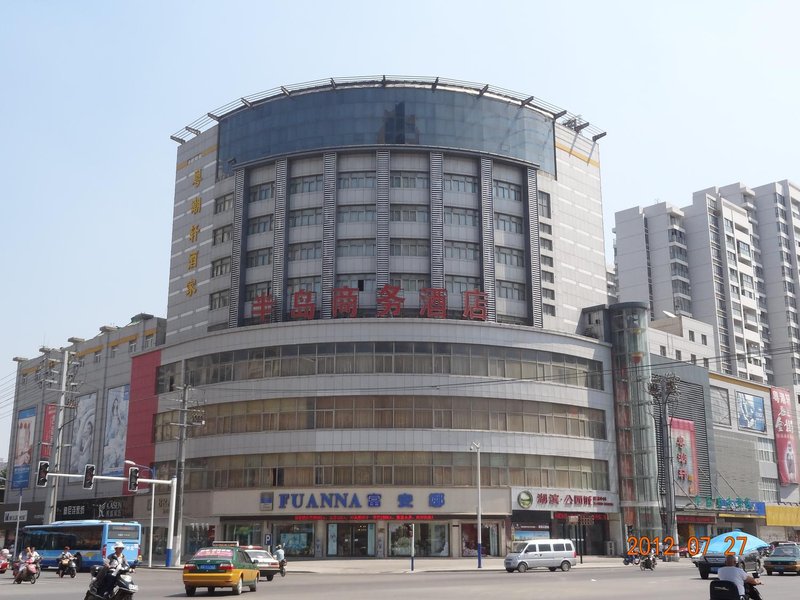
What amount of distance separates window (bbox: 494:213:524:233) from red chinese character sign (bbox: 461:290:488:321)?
779cm

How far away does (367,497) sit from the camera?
2603 inches

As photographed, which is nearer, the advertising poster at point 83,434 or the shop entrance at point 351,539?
the shop entrance at point 351,539

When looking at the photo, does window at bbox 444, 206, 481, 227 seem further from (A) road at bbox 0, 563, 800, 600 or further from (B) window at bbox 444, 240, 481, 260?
(A) road at bbox 0, 563, 800, 600

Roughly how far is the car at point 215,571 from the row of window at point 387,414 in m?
35.4

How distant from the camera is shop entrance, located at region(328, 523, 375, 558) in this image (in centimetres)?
6644

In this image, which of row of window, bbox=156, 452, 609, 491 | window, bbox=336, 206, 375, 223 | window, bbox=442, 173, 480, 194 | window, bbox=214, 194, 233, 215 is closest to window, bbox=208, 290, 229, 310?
window, bbox=214, 194, 233, 215

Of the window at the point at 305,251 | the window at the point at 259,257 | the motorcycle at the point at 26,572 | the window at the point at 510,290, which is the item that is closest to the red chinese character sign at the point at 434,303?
the window at the point at 510,290

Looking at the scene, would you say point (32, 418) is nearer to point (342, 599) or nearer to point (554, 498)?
point (554, 498)

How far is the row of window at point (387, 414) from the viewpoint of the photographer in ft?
222

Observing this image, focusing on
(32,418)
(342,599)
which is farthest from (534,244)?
(32,418)

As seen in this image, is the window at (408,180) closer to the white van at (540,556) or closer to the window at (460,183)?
the window at (460,183)

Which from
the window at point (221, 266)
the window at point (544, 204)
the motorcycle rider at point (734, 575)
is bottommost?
the motorcycle rider at point (734, 575)

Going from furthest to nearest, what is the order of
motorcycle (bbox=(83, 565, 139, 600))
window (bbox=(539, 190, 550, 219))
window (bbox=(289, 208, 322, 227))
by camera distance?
window (bbox=(539, 190, 550, 219)), window (bbox=(289, 208, 322, 227)), motorcycle (bbox=(83, 565, 139, 600))

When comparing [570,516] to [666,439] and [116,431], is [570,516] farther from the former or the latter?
[116,431]
